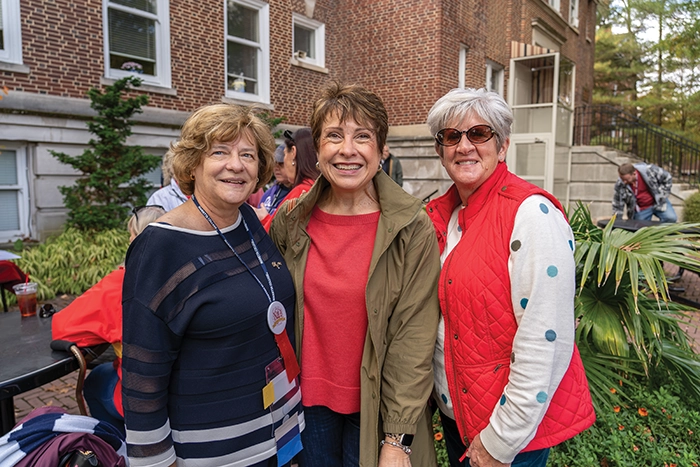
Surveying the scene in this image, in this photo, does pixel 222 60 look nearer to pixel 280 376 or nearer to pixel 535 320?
pixel 280 376

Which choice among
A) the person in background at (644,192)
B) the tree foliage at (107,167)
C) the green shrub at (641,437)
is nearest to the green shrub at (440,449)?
the green shrub at (641,437)

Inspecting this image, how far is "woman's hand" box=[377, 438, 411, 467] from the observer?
174 cm

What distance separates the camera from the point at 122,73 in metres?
8.48

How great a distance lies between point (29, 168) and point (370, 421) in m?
8.15

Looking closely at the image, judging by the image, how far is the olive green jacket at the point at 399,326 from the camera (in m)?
1.73

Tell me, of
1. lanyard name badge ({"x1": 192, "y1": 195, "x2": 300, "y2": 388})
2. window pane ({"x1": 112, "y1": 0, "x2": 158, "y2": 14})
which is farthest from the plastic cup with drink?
window pane ({"x1": 112, "y1": 0, "x2": 158, "y2": 14})

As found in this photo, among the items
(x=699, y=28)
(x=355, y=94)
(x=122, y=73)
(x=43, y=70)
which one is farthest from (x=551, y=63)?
(x=355, y=94)

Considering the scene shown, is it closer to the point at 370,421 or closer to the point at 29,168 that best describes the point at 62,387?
the point at 370,421

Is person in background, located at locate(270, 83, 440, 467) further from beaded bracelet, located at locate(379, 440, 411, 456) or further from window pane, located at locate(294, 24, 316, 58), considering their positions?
window pane, located at locate(294, 24, 316, 58)

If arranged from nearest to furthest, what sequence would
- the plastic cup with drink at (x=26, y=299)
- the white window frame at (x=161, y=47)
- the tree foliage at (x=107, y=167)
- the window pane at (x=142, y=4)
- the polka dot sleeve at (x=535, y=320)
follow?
the polka dot sleeve at (x=535, y=320) → the plastic cup with drink at (x=26, y=299) → the tree foliage at (x=107, y=167) → the window pane at (x=142, y=4) → the white window frame at (x=161, y=47)

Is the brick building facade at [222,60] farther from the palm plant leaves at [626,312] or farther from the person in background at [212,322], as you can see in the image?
the palm plant leaves at [626,312]

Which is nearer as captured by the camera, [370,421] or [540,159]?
[370,421]

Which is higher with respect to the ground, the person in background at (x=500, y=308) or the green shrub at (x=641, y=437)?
the person in background at (x=500, y=308)

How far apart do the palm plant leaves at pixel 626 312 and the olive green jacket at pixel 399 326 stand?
4.12ft
